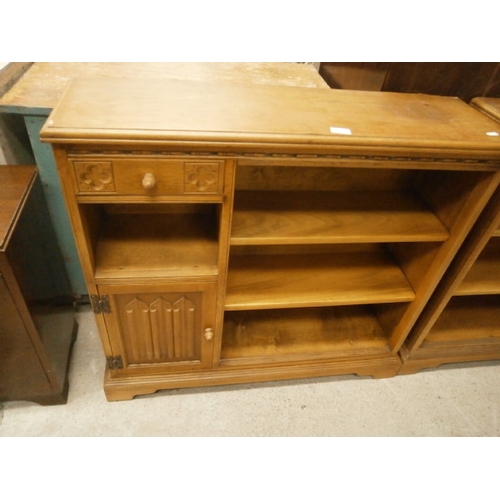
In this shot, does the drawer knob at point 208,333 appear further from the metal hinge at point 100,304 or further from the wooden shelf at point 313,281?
the metal hinge at point 100,304

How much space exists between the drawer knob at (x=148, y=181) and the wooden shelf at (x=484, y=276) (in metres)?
1.08

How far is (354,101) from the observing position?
38.8 inches

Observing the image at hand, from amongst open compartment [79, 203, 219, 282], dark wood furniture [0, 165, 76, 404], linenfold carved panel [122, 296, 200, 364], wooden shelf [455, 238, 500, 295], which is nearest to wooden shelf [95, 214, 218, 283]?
open compartment [79, 203, 219, 282]

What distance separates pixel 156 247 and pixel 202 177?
326 mm

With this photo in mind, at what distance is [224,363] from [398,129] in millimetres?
956

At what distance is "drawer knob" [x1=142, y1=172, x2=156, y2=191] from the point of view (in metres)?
0.80

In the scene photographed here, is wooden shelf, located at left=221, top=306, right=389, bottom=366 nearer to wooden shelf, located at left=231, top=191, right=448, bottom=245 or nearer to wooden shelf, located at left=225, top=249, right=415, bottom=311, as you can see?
wooden shelf, located at left=225, top=249, right=415, bottom=311

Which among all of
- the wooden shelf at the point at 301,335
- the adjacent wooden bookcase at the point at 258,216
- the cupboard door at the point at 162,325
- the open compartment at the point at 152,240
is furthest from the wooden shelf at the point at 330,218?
the wooden shelf at the point at 301,335

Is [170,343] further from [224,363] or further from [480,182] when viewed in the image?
[480,182]

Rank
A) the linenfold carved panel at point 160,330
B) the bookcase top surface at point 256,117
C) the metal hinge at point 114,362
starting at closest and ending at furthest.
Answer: the bookcase top surface at point 256,117 → the linenfold carved panel at point 160,330 → the metal hinge at point 114,362

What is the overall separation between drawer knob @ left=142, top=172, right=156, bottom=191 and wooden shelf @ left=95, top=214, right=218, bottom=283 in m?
0.28

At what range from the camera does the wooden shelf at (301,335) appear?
139 centimetres

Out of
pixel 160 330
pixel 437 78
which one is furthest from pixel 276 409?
pixel 437 78

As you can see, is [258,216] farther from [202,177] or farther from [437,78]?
[437,78]
